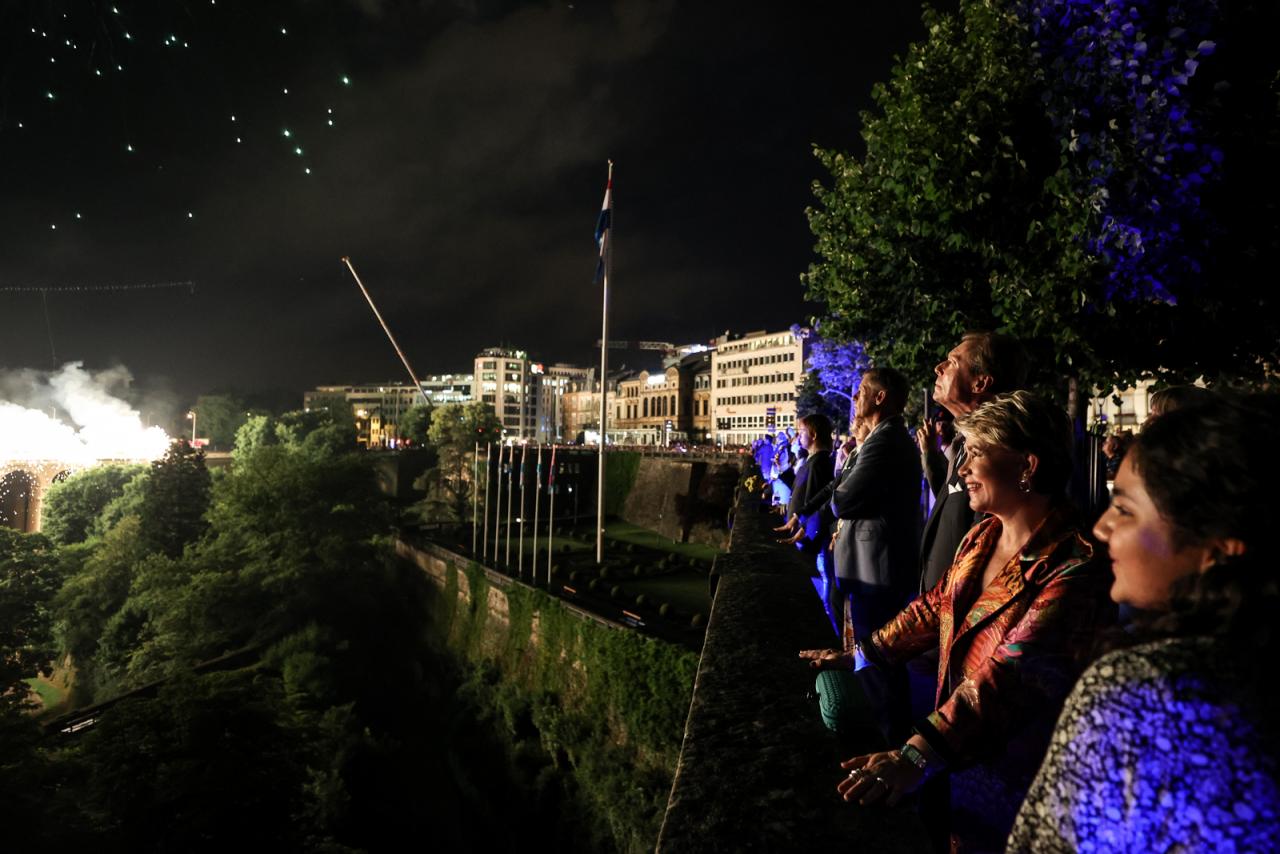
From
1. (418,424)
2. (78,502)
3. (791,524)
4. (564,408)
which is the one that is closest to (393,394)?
(564,408)

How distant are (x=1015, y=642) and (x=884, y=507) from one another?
182cm

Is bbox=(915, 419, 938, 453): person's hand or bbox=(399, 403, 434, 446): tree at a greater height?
bbox=(399, 403, 434, 446): tree

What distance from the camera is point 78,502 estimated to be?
50.3m

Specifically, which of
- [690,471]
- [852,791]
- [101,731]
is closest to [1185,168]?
[852,791]

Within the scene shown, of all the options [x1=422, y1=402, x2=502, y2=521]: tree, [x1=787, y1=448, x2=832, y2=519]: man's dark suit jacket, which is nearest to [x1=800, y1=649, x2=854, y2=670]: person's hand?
[x1=787, y1=448, x2=832, y2=519]: man's dark suit jacket

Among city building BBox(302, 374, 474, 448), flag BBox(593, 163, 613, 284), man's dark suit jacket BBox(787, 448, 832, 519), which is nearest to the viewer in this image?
man's dark suit jacket BBox(787, 448, 832, 519)

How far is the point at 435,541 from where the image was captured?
33.2 meters

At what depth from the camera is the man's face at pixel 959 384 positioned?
3.09m

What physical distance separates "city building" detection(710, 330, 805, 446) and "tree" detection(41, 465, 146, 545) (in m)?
55.0

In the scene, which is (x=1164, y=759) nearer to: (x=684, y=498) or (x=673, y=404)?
(x=684, y=498)

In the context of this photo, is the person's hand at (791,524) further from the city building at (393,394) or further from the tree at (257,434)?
the city building at (393,394)

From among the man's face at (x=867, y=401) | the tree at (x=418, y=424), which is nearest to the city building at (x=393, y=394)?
the tree at (x=418, y=424)

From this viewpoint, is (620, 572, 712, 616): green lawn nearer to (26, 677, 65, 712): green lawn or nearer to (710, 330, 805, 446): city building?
(26, 677, 65, 712): green lawn

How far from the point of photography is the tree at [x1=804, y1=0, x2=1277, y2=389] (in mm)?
5922
